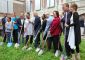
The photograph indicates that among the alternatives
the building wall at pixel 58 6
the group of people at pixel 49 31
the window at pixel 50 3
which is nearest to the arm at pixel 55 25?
the group of people at pixel 49 31

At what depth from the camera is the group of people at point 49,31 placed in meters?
11.0

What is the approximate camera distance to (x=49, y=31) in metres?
13.4

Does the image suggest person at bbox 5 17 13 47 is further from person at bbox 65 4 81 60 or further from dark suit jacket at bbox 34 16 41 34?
person at bbox 65 4 81 60

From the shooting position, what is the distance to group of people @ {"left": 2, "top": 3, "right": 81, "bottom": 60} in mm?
10977

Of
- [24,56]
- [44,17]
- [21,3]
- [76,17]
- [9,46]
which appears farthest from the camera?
[21,3]

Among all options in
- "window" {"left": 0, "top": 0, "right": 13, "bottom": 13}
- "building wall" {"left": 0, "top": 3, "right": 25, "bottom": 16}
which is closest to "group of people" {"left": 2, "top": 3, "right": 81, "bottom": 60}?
"window" {"left": 0, "top": 0, "right": 13, "bottom": 13}

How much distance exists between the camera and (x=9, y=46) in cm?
1595

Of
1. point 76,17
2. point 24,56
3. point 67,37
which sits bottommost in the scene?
→ point 24,56

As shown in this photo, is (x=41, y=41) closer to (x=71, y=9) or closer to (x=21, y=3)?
(x=71, y=9)

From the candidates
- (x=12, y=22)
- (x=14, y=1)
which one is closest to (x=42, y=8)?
(x=14, y=1)

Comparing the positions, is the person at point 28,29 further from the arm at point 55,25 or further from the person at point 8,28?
the arm at point 55,25

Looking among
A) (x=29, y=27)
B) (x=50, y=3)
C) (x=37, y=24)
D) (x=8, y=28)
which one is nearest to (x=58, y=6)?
(x=50, y=3)

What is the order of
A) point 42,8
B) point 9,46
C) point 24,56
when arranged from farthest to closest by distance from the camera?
point 42,8 < point 9,46 < point 24,56

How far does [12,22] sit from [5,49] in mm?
2196
